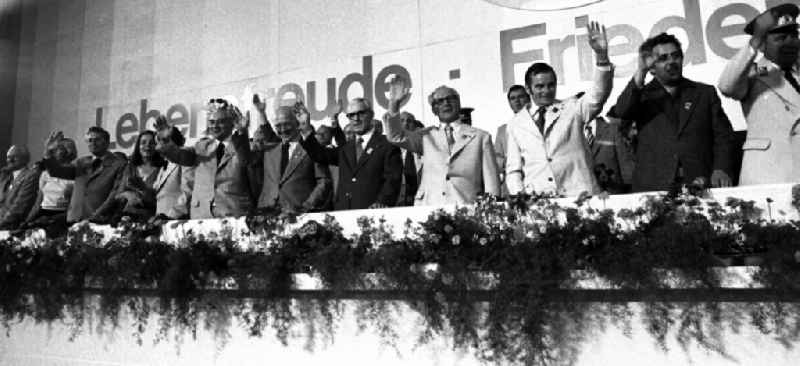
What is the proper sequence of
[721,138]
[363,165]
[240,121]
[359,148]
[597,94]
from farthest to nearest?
[240,121], [359,148], [363,165], [597,94], [721,138]

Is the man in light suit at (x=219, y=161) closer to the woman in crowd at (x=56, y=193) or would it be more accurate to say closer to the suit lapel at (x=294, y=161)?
the suit lapel at (x=294, y=161)

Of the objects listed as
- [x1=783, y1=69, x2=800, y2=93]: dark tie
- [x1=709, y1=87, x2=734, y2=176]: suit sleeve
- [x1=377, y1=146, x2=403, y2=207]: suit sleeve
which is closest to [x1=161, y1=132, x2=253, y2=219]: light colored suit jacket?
[x1=377, y1=146, x2=403, y2=207]: suit sleeve

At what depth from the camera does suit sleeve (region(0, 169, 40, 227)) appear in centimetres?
557

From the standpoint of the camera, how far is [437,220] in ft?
9.20

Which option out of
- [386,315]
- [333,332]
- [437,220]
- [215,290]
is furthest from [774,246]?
[215,290]

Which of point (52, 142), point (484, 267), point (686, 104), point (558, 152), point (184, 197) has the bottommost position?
point (484, 267)

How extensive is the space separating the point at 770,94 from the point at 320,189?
9.37 feet

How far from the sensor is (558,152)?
3336 mm

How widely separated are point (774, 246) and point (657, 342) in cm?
59

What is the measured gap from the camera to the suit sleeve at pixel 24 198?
5.57 meters

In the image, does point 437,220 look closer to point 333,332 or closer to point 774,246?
point 333,332

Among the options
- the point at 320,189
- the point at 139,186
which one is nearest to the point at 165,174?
the point at 139,186

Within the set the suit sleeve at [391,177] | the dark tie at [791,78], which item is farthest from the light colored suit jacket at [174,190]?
the dark tie at [791,78]

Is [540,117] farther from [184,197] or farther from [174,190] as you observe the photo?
[174,190]
